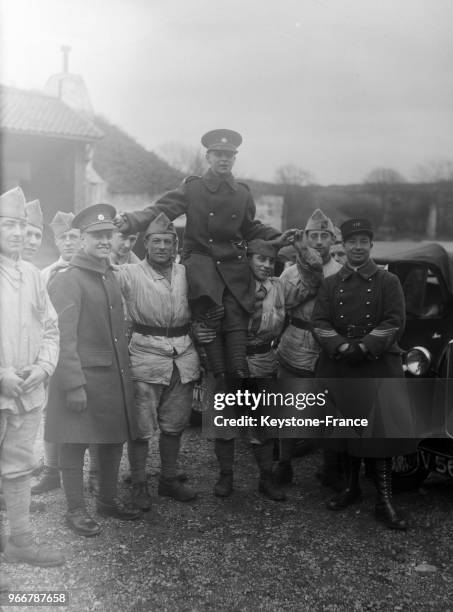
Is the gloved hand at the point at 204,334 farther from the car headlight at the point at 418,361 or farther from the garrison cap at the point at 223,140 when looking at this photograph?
the car headlight at the point at 418,361

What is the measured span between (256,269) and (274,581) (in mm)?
1763

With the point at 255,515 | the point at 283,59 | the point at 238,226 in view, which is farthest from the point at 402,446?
the point at 283,59

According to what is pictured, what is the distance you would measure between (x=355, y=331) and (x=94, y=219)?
5.20 ft

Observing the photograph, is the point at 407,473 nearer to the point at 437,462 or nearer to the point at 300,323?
the point at 437,462

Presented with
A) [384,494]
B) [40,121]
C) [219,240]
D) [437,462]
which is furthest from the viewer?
[40,121]

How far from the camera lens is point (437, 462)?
131 inches

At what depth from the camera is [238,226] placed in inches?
138

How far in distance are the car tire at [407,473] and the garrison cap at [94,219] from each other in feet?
7.47

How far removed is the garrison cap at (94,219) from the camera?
9.87ft

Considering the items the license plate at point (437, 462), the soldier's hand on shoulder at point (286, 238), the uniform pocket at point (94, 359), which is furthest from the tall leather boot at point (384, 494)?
the uniform pocket at point (94, 359)

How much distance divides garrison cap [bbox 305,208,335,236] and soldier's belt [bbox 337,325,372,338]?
2.72ft

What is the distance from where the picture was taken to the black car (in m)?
3.27

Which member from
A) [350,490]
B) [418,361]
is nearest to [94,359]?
[350,490]

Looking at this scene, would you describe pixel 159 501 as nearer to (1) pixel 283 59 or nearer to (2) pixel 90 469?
(2) pixel 90 469
